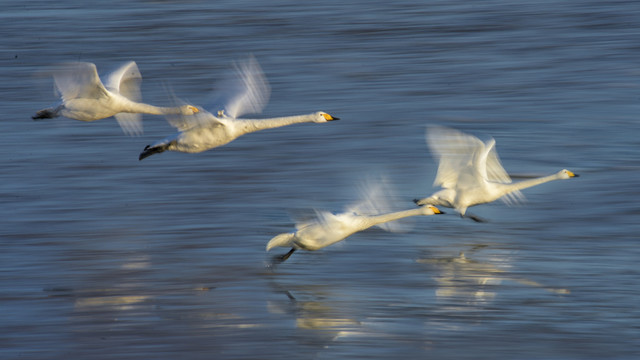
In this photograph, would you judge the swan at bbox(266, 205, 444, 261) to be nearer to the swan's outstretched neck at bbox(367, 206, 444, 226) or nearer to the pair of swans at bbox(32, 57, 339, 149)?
the swan's outstretched neck at bbox(367, 206, 444, 226)

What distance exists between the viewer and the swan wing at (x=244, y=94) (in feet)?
39.5

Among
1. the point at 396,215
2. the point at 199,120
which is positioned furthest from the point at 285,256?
the point at 199,120

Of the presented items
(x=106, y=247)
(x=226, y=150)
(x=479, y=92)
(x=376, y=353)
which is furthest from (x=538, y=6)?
(x=376, y=353)

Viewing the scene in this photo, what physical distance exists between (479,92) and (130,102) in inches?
Answer: 268

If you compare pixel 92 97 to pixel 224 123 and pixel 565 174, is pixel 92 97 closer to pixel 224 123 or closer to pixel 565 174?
pixel 224 123

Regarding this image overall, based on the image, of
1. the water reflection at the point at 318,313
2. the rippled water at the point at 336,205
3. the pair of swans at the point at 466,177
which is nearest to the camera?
the water reflection at the point at 318,313

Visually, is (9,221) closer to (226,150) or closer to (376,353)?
(226,150)

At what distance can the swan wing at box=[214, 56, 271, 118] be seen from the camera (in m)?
12.1

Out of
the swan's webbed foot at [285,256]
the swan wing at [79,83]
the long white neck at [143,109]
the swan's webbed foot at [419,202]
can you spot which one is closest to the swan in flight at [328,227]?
the swan's webbed foot at [285,256]

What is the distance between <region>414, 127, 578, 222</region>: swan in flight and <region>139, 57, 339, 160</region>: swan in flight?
46.8 inches

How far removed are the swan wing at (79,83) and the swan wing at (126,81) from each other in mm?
433

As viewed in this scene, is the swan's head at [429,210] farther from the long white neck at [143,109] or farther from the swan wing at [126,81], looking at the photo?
the swan wing at [126,81]

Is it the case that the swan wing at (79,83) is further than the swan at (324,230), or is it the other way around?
the swan wing at (79,83)

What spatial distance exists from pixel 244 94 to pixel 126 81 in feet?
5.11
